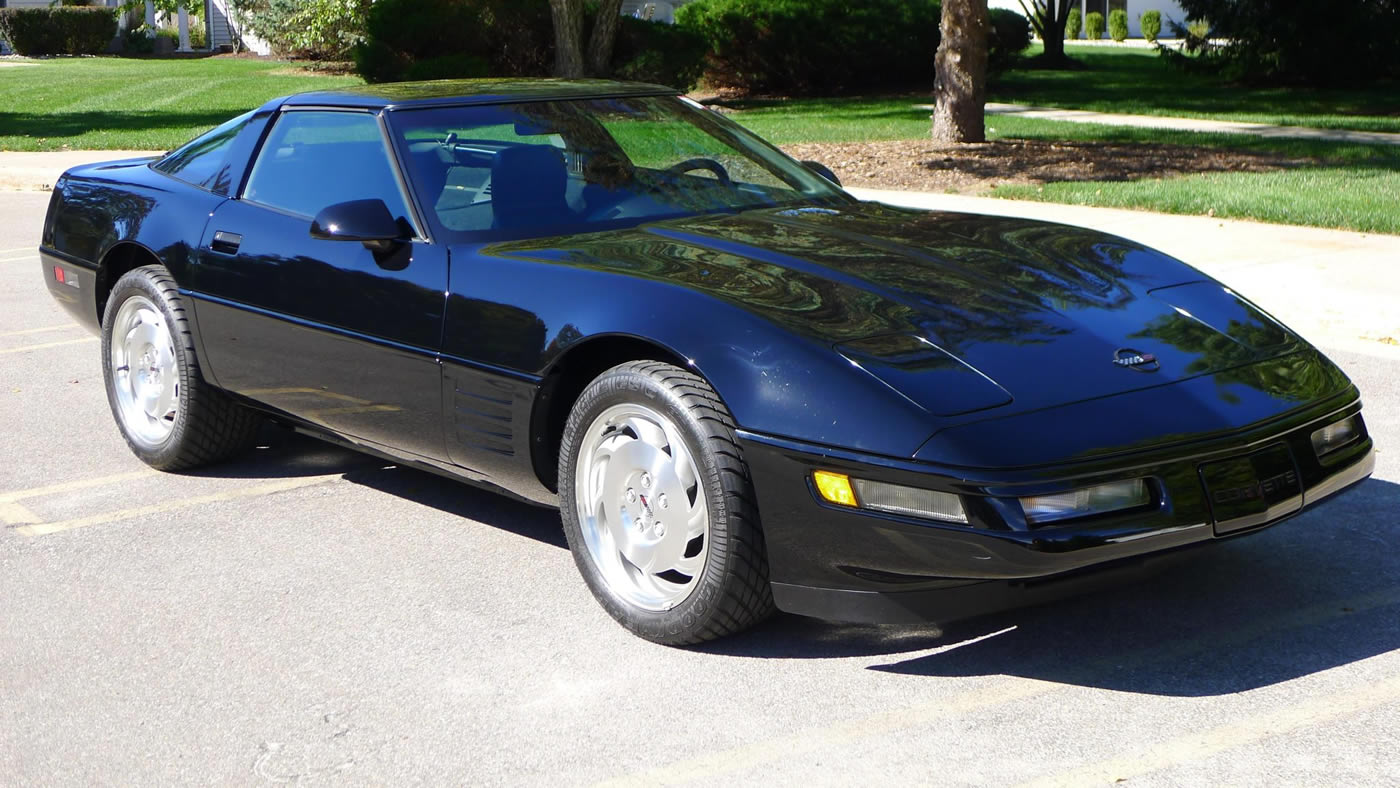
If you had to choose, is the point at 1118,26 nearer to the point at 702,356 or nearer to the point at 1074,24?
the point at 1074,24

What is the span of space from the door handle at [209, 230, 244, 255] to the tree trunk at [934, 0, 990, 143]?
11.8 m

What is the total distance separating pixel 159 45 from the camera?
173 feet

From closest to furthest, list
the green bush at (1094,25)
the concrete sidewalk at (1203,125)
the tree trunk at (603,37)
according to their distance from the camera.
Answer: the concrete sidewalk at (1203,125)
the tree trunk at (603,37)
the green bush at (1094,25)

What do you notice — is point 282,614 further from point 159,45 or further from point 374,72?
point 159,45

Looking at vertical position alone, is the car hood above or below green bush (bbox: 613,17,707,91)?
below

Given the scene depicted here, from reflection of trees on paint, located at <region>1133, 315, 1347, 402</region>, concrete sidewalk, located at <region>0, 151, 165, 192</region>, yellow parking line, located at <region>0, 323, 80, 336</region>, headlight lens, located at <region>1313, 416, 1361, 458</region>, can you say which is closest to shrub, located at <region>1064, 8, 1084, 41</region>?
concrete sidewalk, located at <region>0, 151, 165, 192</region>

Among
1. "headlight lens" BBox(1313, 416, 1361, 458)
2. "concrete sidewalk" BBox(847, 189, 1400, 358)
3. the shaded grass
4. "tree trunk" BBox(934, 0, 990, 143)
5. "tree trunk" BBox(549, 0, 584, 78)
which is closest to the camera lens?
"headlight lens" BBox(1313, 416, 1361, 458)

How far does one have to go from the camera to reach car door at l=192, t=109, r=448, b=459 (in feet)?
14.7

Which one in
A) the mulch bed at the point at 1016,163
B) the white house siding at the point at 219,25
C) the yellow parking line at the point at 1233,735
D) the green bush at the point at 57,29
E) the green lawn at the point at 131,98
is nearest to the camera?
the yellow parking line at the point at 1233,735

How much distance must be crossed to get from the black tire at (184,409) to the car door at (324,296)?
0.12 metres

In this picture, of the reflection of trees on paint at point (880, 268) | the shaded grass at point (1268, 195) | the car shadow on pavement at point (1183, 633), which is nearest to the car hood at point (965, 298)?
the reflection of trees on paint at point (880, 268)

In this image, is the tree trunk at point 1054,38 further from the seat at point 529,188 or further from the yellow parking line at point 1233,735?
the yellow parking line at point 1233,735

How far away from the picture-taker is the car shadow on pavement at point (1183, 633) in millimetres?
3623

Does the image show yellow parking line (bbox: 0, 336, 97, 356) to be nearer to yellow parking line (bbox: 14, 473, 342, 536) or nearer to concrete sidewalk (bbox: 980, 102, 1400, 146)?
yellow parking line (bbox: 14, 473, 342, 536)
